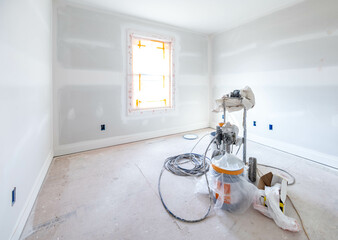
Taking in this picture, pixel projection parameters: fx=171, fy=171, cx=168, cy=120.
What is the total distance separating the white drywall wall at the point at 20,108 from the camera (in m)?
1.10

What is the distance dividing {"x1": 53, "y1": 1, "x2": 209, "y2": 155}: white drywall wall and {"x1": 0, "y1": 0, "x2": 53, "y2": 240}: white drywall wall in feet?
2.11

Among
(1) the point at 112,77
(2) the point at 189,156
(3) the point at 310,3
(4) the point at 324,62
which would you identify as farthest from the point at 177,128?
(3) the point at 310,3

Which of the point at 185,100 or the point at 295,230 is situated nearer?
the point at 295,230

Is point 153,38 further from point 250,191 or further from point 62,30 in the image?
point 250,191

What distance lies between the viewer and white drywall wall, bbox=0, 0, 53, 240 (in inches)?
43.2

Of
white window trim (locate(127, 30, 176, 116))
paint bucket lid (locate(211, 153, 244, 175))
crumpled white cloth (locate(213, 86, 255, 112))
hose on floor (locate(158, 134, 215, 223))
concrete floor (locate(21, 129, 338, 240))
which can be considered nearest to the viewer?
concrete floor (locate(21, 129, 338, 240))

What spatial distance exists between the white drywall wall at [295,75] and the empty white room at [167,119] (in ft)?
0.06

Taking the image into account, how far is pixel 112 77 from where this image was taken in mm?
3129

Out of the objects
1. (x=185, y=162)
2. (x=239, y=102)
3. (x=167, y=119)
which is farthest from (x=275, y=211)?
(x=167, y=119)

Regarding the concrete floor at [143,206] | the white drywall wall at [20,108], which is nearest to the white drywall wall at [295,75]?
the concrete floor at [143,206]

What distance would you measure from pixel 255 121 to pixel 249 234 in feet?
8.30

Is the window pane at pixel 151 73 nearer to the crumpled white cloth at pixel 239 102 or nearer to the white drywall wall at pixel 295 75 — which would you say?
the white drywall wall at pixel 295 75

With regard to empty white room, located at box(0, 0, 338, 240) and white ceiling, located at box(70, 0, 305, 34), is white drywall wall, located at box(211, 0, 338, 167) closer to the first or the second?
empty white room, located at box(0, 0, 338, 240)

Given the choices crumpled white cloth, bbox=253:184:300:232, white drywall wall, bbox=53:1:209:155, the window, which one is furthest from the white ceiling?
crumpled white cloth, bbox=253:184:300:232
